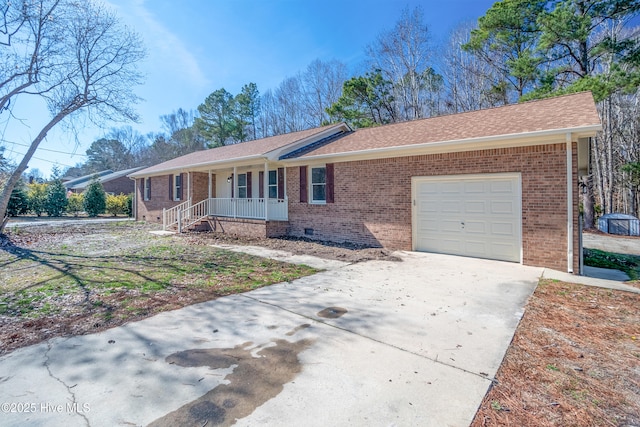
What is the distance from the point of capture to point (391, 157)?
9.59 metres

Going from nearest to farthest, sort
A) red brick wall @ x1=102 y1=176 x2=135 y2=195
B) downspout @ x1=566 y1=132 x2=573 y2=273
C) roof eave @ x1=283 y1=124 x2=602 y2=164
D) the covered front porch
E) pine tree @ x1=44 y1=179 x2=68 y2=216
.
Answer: roof eave @ x1=283 y1=124 x2=602 y2=164
downspout @ x1=566 y1=132 x2=573 y2=273
the covered front porch
pine tree @ x1=44 y1=179 x2=68 y2=216
red brick wall @ x1=102 y1=176 x2=135 y2=195

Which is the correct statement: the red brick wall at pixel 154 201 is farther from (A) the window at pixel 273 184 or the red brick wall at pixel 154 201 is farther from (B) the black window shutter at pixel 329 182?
(B) the black window shutter at pixel 329 182

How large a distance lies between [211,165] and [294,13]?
7.45 metres

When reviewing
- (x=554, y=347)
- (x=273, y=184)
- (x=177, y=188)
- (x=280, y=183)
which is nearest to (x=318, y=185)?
(x=280, y=183)

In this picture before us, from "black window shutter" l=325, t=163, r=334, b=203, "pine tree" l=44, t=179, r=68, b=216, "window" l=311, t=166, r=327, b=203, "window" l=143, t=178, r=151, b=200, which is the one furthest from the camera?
"pine tree" l=44, t=179, r=68, b=216

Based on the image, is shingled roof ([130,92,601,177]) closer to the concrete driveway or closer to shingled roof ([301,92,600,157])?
shingled roof ([301,92,600,157])

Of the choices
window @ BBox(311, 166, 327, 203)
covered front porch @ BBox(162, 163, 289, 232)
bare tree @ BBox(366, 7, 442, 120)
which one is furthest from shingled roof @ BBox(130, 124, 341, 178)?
bare tree @ BBox(366, 7, 442, 120)

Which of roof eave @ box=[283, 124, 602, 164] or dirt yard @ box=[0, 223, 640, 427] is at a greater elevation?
roof eave @ box=[283, 124, 602, 164]

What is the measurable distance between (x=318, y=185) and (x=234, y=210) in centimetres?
430

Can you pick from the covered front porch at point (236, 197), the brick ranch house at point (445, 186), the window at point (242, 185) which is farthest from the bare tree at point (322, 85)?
the brick ranch house at point (445, 186)

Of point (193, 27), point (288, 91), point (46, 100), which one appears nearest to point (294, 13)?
point (193, 27)

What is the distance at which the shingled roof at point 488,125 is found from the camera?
705cm

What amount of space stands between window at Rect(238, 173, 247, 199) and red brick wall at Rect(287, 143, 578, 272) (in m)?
3.34

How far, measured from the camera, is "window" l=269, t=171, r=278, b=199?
13.4 m
